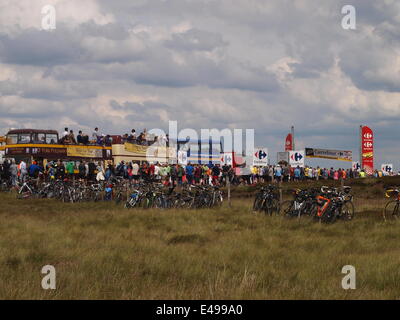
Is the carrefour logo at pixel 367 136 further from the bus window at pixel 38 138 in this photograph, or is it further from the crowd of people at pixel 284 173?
the bus window at pixel 38 138

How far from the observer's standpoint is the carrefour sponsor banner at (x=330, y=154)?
2100 inches

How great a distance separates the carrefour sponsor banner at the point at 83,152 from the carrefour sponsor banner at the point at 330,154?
2094 cm

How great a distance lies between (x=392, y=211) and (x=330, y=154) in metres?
36.4

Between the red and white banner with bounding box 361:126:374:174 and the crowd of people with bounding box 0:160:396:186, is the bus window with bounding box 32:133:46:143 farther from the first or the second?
the red and white banner with bounding box 361:126:374:174

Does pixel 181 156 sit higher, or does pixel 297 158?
pixel 181 156

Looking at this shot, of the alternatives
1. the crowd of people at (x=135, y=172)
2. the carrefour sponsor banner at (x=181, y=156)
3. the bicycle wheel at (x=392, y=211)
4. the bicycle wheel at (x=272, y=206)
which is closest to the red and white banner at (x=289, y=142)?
the crowd of people at (x=135, y=172)

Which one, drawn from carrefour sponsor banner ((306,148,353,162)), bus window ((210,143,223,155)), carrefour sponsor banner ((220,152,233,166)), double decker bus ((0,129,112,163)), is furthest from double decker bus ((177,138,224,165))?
double decker bus ((0,129,112,163))

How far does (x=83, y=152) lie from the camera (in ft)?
127

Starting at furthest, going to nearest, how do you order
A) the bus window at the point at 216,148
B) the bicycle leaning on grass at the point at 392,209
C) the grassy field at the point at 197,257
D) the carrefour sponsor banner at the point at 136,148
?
the bus window at the point at 216,148
the carrefour sponsor banner at the point at 136,148
the bicycle leaning on grass at the point at 392,209
the grassy field at the point at 197,257

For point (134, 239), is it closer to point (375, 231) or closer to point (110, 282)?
point (110, 282)

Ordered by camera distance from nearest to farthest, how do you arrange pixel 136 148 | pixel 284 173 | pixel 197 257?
pixel 197 257
pixel 136 148
pixel 284 173

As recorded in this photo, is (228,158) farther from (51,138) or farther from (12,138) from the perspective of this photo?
(12,138)

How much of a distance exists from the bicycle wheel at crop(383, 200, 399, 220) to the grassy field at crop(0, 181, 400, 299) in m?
0.49

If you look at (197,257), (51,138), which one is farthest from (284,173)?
(197,257)
